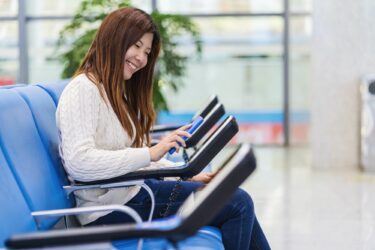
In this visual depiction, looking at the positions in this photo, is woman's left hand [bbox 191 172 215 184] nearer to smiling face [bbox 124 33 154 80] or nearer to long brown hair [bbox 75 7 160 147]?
long brown hair [bbox 75 7 160 147]

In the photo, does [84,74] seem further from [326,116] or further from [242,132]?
[242,132]

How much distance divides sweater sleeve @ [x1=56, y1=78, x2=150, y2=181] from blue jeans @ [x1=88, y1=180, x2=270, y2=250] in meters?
0.20

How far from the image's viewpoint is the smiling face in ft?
8.30

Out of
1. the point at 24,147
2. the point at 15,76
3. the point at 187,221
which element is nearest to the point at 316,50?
the point at 15,76

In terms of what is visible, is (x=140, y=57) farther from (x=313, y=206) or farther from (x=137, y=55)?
(x=313, y=206)

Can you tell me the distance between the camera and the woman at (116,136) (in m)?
2.37

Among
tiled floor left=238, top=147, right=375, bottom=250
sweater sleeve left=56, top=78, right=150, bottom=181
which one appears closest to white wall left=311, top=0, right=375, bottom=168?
tiled floor left=238, top=147, right=375, bottom=250

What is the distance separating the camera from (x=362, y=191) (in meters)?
5.46

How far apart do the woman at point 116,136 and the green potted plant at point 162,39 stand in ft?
10.3

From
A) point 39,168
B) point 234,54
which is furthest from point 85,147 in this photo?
point 234,54

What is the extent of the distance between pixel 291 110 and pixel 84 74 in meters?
6.48

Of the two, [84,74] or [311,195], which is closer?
[84,74]

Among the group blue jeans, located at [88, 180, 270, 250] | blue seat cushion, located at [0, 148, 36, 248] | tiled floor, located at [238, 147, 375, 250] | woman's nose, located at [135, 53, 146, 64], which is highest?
woman's nose, located at [135, 53, 146, 64]

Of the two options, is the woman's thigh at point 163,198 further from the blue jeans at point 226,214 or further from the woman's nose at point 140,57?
the woman's nose at point 140,57
